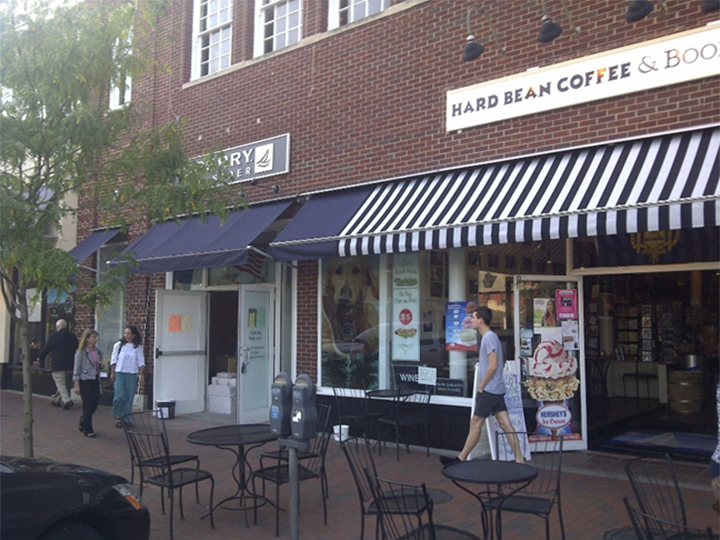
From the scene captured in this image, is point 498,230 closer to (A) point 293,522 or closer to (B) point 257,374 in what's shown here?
(A) point 293,522

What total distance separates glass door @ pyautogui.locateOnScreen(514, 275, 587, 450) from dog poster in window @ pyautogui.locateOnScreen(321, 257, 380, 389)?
2185mm

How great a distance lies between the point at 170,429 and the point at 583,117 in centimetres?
762

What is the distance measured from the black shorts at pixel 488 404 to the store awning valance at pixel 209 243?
158 inches

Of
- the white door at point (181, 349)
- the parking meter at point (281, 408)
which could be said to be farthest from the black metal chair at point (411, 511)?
the white door at point (181, 349)

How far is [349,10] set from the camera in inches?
415

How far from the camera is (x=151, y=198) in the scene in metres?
7.30

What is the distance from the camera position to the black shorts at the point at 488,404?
7.30 meters

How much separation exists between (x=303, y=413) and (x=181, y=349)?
844 cm

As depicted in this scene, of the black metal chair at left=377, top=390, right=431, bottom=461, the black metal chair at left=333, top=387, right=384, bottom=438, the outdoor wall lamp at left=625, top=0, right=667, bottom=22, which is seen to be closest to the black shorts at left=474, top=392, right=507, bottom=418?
the black metal chair at left=377, top=390, right=431, bottom=461

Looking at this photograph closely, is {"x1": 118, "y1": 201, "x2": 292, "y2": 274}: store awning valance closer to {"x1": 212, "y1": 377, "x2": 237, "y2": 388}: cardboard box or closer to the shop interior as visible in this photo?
{"x1": 212, "y1": 377, "x2": 237, "y2": 388}: cardboard box

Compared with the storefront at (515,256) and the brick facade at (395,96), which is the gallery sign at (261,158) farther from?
the storefront at (515,256)

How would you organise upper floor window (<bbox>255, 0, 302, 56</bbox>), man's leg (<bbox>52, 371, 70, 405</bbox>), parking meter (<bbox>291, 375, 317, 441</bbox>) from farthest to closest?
1. man's leg (<bbox>52, 371, 70, 405</bbox>)
2. upper floor window (<bbox>255, 0, 302, 56</bbox>)
3. parking meter (<bbox>291, 375, 317, 441</bbox>)

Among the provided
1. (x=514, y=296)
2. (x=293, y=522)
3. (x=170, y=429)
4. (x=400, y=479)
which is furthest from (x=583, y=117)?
(x=170, y=429)

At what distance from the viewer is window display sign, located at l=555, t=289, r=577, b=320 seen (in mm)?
8523
